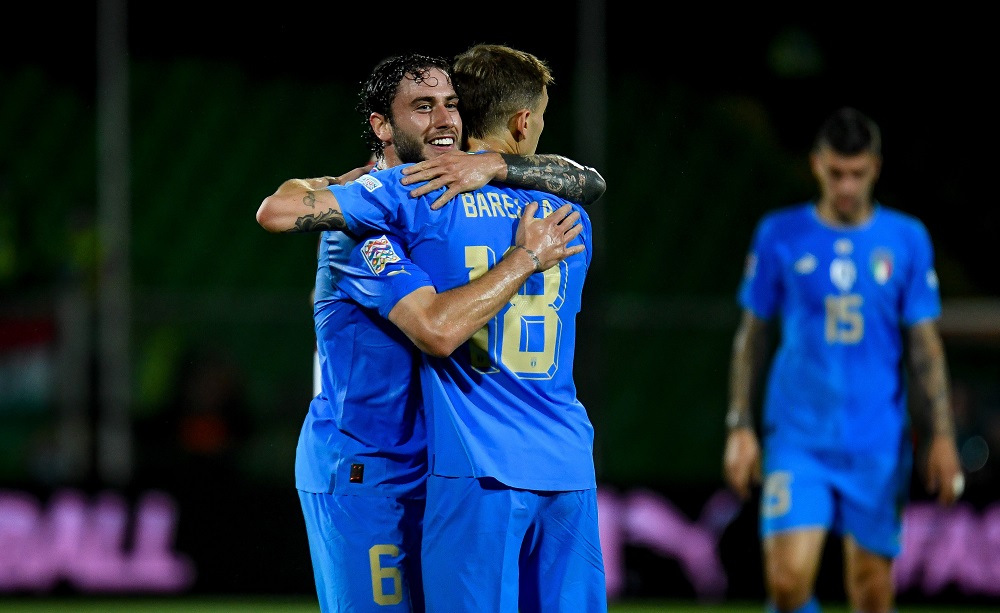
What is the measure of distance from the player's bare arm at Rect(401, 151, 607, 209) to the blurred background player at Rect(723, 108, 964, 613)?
2264mm

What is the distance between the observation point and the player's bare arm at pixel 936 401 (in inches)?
217

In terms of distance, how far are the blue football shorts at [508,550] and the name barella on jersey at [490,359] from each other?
0.05 metres

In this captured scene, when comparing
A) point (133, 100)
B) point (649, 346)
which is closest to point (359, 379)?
point (649, 346)

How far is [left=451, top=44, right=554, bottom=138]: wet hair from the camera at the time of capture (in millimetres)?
3232

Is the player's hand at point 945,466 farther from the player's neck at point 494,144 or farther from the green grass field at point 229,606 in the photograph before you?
the player's neck at point 494,144

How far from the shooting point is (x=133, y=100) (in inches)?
423

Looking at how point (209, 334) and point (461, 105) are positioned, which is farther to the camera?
point (209, 334)

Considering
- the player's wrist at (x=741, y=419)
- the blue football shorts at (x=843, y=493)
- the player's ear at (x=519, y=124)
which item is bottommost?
the blue football shorts at (x=843, y=493)

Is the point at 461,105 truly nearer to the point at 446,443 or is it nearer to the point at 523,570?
the point at 446,443

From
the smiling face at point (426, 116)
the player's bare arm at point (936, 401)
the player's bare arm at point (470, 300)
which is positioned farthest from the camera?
the player's bare arm at point (936, 401)

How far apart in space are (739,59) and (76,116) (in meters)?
5.20

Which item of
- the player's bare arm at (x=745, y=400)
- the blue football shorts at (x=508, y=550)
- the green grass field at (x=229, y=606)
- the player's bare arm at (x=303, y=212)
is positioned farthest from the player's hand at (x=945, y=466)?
the player's bare arm at (x=303, y=212)

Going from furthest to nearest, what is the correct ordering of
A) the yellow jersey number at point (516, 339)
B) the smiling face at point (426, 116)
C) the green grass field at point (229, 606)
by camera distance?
the green grass field at point (229, 606) → the smiling face at point (426, 116) → the yellow jersey number at point (516, 339)

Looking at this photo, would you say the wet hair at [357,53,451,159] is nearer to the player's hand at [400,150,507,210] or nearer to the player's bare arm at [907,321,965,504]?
the player's hand at [400,150,507,210]
